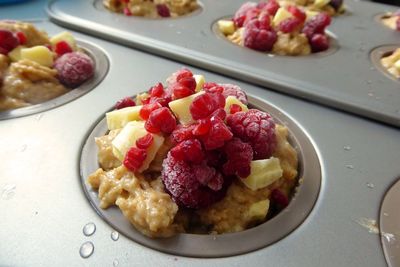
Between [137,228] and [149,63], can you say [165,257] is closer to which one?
[137,228]

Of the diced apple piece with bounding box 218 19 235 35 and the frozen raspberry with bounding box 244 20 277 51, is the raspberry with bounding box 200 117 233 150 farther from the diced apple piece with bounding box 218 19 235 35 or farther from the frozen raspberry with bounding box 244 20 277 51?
the diced apple piece with bounding box 218 19 235 35

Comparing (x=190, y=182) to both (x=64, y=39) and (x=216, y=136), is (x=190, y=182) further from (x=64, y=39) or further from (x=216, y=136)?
(x=64, y=39)

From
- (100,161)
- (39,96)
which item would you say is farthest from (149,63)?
(100,161)

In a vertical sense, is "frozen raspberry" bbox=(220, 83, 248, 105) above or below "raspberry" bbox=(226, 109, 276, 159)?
below

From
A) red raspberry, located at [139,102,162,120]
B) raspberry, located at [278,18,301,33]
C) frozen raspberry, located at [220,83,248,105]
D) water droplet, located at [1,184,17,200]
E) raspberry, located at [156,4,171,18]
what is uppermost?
red raspberry, located at [139,102,162,120]

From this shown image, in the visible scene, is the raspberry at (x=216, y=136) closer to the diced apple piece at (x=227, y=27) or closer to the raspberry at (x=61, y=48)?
the raspberry at (x=61, y=48)

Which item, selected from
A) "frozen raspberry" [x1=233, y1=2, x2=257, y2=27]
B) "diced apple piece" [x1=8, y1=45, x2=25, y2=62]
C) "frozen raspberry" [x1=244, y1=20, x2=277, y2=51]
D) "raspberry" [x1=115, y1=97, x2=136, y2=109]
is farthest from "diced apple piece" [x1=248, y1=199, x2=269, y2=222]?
"frozen raspberry" [x1=233, y1=2, x2=257, y2=27]
